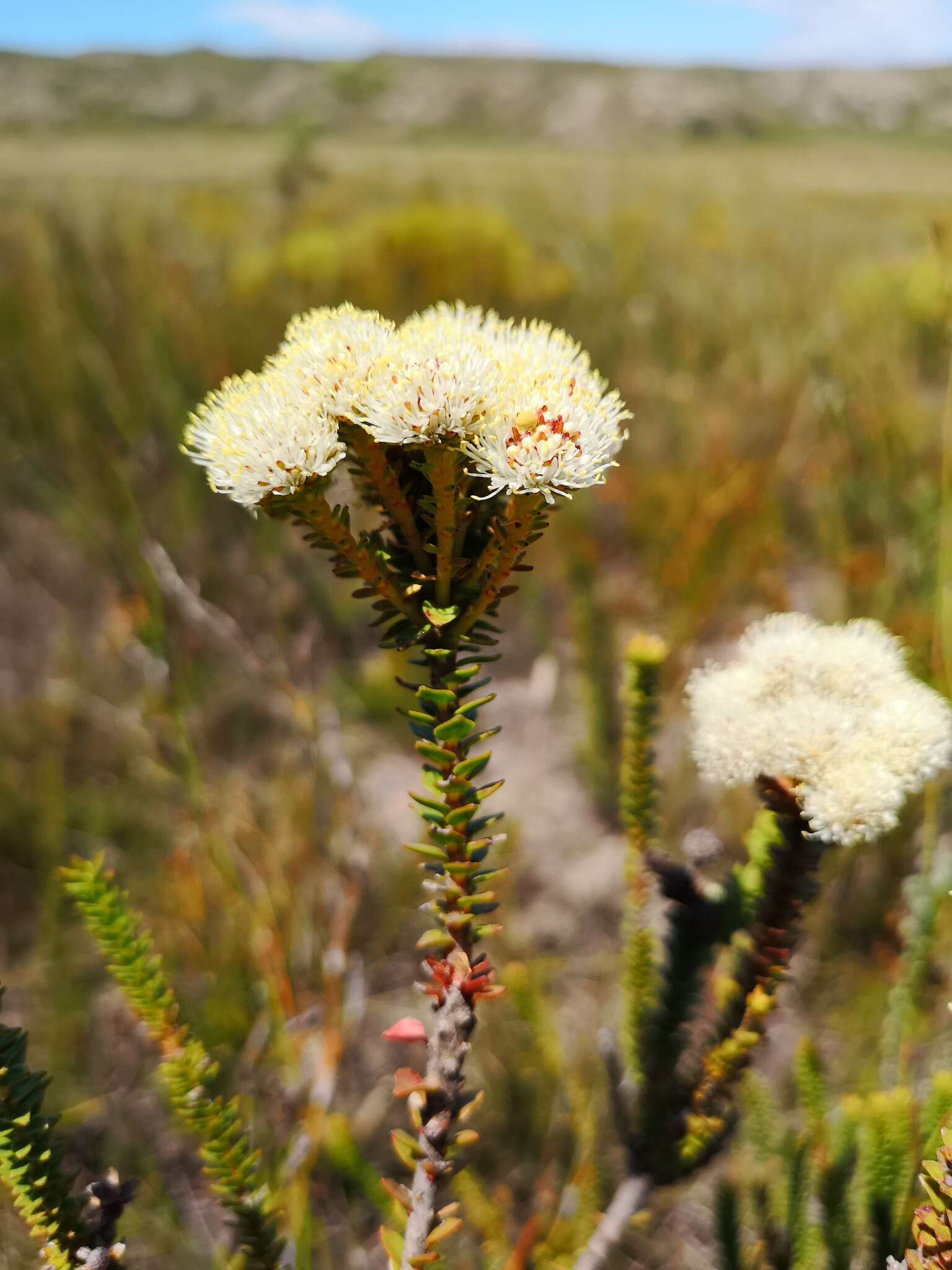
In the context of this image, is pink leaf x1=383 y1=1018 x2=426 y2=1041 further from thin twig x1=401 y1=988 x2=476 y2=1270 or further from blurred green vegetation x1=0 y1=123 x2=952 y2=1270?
blurred green vegetation x1=0 y1=123 x2=952 y2=1270

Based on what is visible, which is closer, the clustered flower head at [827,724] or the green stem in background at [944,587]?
the clustered flower head at [827,724]

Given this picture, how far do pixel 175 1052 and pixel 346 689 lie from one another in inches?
92.0

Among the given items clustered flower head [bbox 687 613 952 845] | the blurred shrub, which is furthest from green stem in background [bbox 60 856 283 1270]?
the blurred shrub

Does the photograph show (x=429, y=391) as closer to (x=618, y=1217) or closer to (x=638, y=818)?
(x=638, y=818)

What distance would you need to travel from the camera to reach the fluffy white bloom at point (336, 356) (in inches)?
29.1

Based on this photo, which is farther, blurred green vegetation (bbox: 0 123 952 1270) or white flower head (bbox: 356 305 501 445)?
blurred green vegetation (bbox: 0 123 952 1270)

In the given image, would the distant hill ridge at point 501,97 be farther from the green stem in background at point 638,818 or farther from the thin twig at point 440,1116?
the thin twig at point 440,1116

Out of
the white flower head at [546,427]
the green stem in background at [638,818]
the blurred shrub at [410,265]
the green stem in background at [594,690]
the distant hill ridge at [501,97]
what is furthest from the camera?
the distant hill ridge at [501,97]

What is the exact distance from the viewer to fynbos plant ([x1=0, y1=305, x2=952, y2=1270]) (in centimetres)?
71

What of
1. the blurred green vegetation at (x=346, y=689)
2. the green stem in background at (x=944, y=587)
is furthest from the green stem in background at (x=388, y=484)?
the green stem in background at (x=944, y=587)

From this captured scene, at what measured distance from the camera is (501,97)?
306 ft

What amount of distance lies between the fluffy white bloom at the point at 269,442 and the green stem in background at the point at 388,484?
0.02 metres

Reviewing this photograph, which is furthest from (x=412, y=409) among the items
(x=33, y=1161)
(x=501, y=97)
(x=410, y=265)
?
(x=501, y=97)

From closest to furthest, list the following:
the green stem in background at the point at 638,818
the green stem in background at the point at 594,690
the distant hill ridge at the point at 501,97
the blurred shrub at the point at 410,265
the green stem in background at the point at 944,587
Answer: the green stem in background at the point at 638,818 → the green stem in background at the point at 944,587 → the green stem in background at the point at 594,690 → the blurred shrub at the point at 410,265 → the distant hill ridge at the point at 501,97
